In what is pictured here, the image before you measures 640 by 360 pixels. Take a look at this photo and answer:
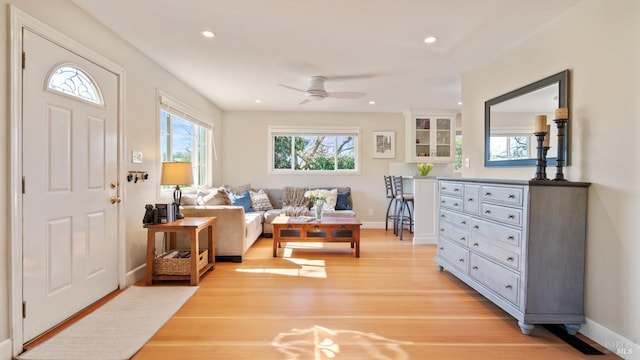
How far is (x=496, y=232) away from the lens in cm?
238

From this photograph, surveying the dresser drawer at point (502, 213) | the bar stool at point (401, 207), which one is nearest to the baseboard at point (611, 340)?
the dresser drawer at point (502, 213)

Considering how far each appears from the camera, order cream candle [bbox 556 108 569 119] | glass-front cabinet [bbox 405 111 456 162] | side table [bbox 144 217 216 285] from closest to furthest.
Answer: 1. cream candle [bbox 556 108 569 119]
2. side table [bbox 144 217 216 285]
3. glass-front cabinet [bbox 405 111 456 162]

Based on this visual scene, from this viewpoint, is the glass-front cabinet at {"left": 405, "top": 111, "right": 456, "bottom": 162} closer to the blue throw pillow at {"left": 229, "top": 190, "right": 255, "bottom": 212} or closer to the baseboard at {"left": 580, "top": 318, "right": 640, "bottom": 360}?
the blue throw pillow at {"left": 229, "top": 190, "right": 255, "bottom": 212}

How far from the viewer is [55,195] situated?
2104 mm

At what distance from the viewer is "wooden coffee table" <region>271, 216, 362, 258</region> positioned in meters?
3.95

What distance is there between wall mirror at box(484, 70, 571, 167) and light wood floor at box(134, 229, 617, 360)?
4.53ft

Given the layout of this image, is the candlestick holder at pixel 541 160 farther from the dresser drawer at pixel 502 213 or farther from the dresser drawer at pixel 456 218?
the dresser drawer at pixel 456 218

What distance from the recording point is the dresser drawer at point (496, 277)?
7.15 ft

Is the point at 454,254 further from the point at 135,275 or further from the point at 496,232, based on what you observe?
the point at 135,275

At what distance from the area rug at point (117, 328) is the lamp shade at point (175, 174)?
1.11 metres

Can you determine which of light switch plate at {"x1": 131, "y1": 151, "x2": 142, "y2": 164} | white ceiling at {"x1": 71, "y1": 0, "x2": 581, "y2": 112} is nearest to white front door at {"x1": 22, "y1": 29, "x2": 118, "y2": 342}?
light switch plate at {"x1": 131, "y1": 151, "x2": 142, "y2": 164}

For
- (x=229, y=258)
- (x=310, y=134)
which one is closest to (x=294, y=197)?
(x=310, y=134)

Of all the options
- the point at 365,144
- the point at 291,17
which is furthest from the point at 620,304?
the point at 365,144

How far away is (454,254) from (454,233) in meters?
0.22
